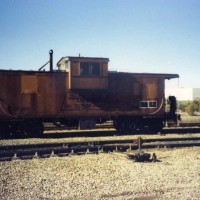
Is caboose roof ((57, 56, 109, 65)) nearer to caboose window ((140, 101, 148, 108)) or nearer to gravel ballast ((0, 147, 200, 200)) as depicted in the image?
caboose window ((140, 101, 148, 108))

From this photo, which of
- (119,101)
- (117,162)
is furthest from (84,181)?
(119,101)

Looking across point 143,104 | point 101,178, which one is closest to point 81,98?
point 143,104

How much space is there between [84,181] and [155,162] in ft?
10.9

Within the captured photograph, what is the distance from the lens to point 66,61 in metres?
17.5

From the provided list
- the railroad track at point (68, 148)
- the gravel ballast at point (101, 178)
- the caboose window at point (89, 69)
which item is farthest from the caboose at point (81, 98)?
the gravel ballast at point (101, 178)

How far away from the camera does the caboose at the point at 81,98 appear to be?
1625 cm

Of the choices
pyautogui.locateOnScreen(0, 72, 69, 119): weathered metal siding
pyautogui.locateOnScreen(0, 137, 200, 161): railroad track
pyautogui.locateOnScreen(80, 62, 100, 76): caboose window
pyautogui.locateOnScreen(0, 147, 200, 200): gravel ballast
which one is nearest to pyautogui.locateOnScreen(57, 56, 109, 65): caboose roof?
pyautogui.locateOnScreen(80, 62, 100, 76): caboose window

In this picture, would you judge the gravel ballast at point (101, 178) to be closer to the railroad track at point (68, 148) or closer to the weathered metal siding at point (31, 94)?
the railroad track at point (68, 148)

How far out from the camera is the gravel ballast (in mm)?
7137

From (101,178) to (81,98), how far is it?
8997 millimetres

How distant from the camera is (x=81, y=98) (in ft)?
56.0

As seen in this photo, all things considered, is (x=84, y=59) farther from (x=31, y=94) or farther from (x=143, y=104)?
(x=143, y=104)

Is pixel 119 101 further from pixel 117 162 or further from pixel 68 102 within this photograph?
pixel 117 162

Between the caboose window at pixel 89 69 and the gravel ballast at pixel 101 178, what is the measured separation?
6.53 metres
